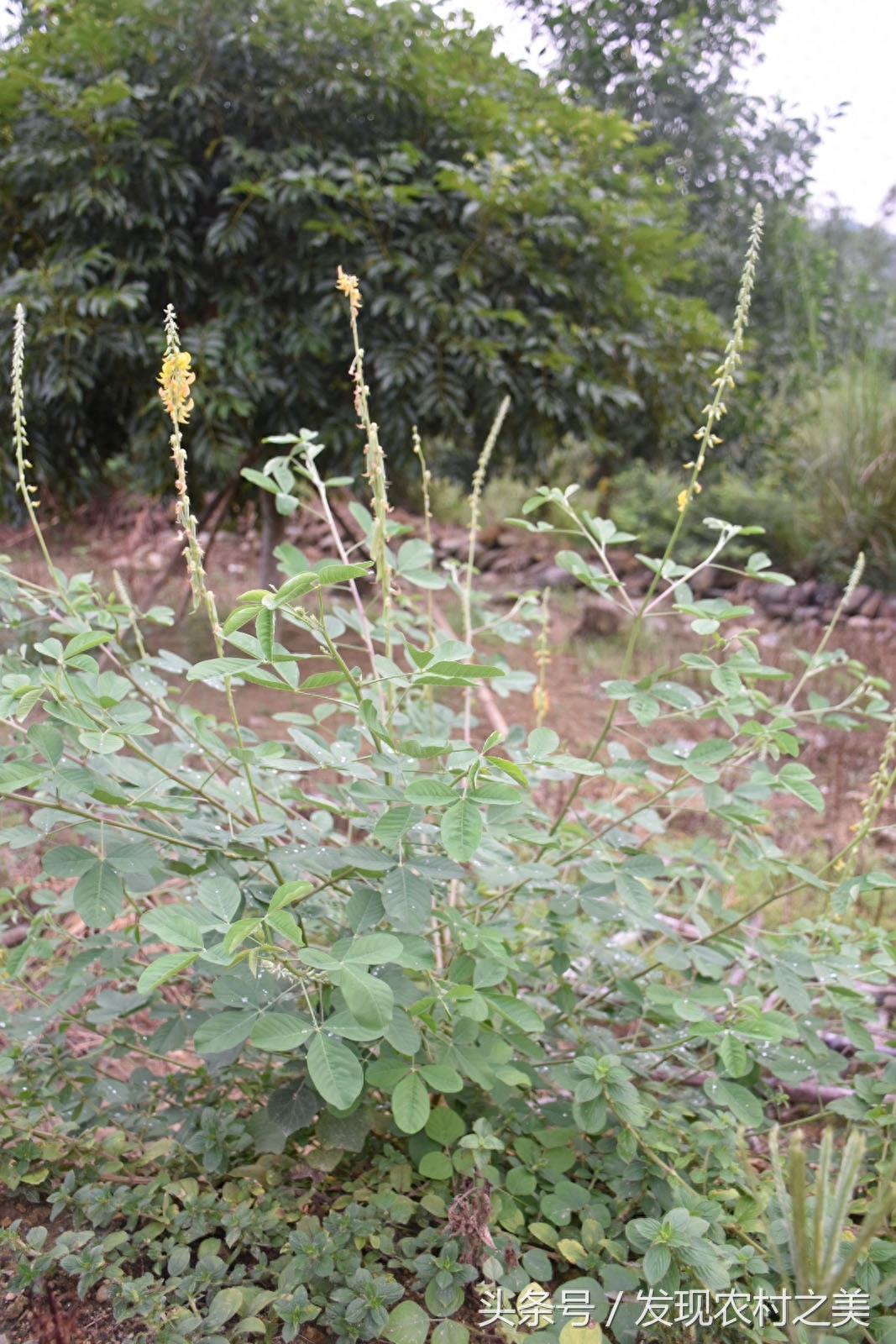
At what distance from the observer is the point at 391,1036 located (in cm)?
103

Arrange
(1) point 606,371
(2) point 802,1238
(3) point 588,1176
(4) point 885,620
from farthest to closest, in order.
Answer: (4) point 885,620 < (1) point 606,371 < (3) point 588,1176 < (2) point 802,1238

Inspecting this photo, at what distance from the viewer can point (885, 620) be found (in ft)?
22.3

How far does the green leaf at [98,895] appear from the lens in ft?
3.45

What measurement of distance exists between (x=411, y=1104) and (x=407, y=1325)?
23 centimetres

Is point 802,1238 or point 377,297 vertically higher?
point 377,297

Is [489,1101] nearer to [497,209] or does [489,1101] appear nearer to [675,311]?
[497,209]

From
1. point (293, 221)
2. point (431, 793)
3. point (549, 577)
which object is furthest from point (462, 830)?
point (549, 577)

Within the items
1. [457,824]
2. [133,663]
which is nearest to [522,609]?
[133,663]

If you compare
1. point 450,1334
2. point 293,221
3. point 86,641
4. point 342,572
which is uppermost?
point 293,221

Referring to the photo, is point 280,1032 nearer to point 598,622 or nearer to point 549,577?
point 598,622

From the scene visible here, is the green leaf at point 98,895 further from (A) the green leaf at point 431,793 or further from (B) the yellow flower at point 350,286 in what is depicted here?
(B) the yellow flower at point 350,286

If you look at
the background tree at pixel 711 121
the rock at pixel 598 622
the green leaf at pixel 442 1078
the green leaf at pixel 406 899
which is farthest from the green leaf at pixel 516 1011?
the background tree at pixel 711 121

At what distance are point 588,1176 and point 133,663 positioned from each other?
3.26 ft

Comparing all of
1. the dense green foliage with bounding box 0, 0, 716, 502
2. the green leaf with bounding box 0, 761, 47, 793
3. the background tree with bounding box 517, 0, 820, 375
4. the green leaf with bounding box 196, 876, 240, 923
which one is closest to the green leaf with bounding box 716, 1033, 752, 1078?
the green leaf with bounding box 196, 876, 240, 923
